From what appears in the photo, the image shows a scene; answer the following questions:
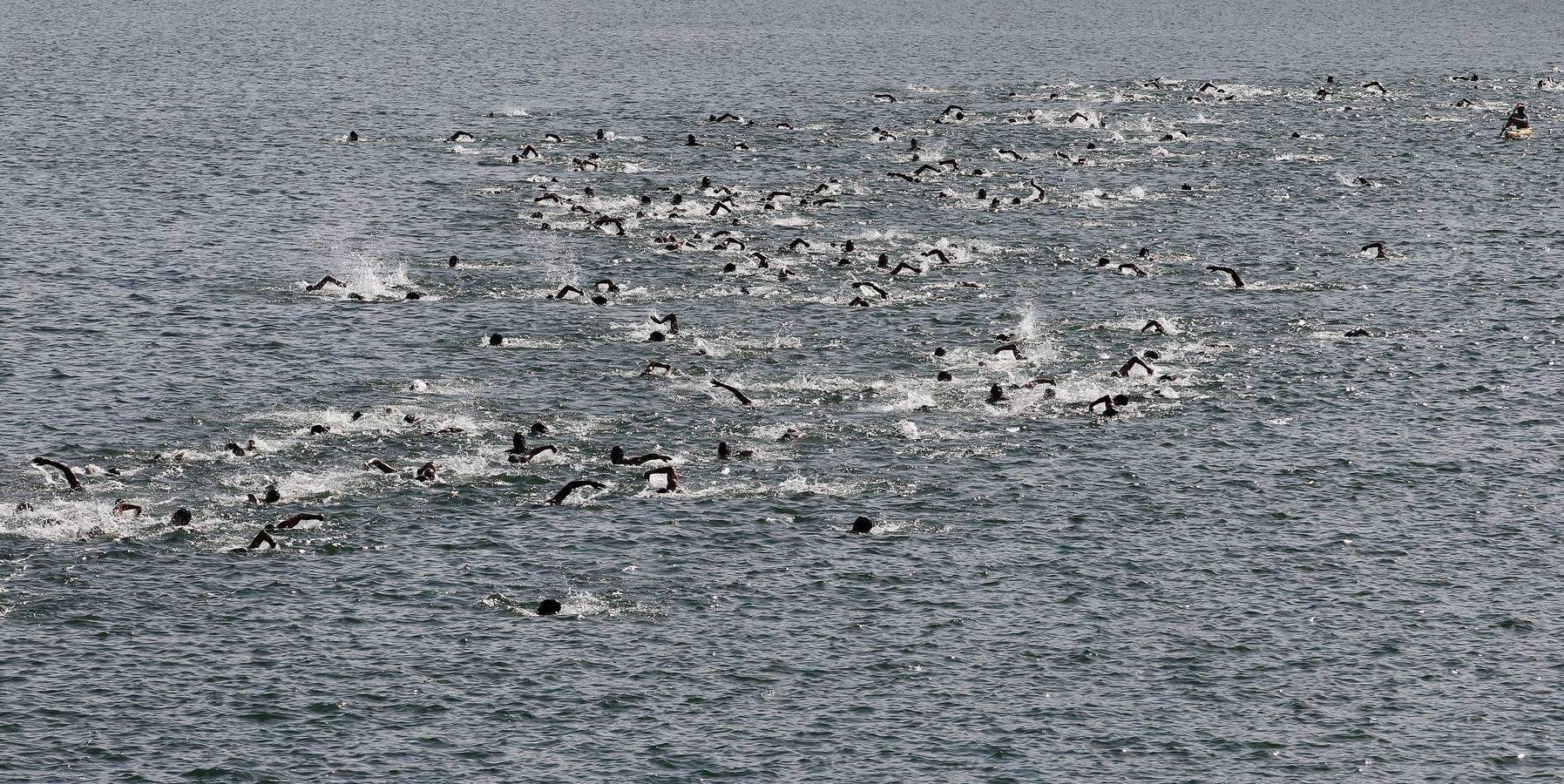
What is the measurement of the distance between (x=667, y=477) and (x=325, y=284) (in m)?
32.7

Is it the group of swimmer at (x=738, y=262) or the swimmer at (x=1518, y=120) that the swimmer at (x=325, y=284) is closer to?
the group of swimmer at (x=738, y=262)

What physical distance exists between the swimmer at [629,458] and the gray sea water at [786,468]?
676mm

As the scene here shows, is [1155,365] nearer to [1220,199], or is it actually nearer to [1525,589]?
[1525,589]

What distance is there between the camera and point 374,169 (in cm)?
12244

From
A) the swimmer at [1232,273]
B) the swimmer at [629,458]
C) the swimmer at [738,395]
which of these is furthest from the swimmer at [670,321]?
the swimmer at [1232,273]

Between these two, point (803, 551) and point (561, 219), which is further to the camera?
point (561, 219)

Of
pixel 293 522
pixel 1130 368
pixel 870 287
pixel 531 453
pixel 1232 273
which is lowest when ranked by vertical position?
pixel 293 522

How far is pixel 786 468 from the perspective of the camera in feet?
216

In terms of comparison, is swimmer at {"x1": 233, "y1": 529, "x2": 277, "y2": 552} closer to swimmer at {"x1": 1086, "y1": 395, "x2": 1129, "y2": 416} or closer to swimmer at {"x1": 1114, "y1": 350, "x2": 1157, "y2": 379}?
swimmer at {"x1": 1086, "y1": 395, "x2": 1129, "y2": 416}

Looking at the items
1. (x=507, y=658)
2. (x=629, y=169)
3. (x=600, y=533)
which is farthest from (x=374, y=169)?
(x=507, y=658)

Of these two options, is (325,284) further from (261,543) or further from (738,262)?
(261,543)

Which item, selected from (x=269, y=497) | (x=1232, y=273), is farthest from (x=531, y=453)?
(x=1232, y=273)

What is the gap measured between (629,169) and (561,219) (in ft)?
57.1

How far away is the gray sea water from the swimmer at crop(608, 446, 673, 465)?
676mm
